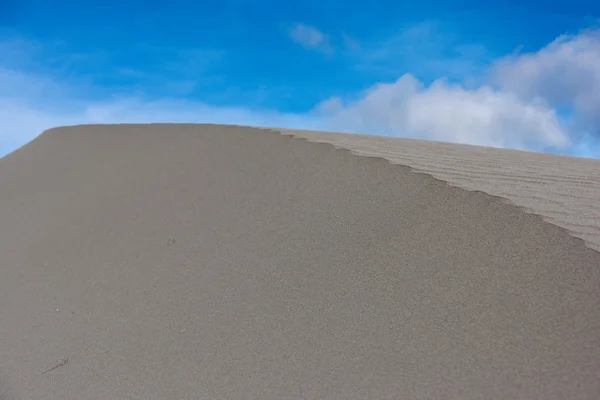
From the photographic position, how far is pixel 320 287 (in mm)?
2498

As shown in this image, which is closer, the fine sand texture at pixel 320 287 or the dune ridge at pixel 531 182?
the fine sand texture at pixel 320 287

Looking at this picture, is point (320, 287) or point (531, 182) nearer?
point (320, 287)

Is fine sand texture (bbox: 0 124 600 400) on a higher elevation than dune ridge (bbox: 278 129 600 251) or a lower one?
lower

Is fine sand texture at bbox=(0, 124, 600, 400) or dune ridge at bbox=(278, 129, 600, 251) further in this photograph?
dune ridge at bbox=(278, 129, 600, 251)

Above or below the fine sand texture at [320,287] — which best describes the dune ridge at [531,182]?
above

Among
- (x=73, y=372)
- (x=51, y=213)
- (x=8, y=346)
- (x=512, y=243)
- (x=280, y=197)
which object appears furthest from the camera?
(x=51, y=213)

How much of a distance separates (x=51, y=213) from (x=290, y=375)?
3828 millimetres

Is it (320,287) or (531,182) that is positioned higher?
(531,182)

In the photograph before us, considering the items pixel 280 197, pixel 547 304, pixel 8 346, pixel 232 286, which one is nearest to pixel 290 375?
pixel 232 286

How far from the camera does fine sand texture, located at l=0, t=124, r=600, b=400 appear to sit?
6.24 feet

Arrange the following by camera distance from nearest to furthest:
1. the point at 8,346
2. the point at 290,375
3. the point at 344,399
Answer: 1. the point at 344,399
2. the point at 290,375
3. the point at 8,346

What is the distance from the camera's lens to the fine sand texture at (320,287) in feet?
6.24

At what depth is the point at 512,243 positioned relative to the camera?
2.30m

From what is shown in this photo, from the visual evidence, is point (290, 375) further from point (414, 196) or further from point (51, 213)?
point (51, 213)
